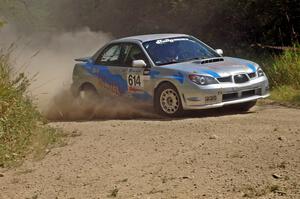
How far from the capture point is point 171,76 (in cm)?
1141

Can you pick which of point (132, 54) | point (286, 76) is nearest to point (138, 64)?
point (132, 54)

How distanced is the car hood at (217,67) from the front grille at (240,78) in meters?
0.08

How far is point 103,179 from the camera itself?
739 cm

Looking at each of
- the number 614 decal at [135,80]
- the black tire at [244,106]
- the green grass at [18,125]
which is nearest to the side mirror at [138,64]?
the number 614 decal at [135,80]

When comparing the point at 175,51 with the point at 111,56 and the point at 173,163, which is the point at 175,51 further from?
the point at 173,163

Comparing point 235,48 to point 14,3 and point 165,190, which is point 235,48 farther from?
point 165,190

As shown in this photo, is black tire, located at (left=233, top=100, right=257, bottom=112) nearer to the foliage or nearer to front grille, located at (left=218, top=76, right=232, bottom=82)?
front grille, located at (left=218, top=76, right=232, bottom=82)

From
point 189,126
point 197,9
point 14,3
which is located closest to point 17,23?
point 14,3

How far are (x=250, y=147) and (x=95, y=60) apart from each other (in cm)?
589

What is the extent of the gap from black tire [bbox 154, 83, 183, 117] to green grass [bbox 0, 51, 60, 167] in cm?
214

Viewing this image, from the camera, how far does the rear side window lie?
12.8 meters

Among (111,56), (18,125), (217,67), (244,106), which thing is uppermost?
(111,56)

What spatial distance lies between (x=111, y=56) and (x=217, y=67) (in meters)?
2.48

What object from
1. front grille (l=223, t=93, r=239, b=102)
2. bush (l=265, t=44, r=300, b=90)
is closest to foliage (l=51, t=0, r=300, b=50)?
bush (l=265, t=44, r=300, b=90)
